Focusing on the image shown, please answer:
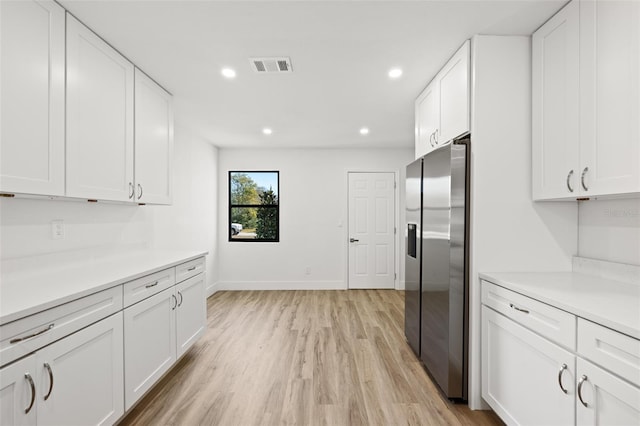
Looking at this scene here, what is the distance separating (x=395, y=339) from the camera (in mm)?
3105

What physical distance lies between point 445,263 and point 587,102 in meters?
1.22

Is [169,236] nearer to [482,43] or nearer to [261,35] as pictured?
[261,35]

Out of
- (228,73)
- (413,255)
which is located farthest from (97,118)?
(413,255)

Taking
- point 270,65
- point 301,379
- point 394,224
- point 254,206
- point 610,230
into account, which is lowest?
point 301,379

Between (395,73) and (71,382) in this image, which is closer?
(71,382)

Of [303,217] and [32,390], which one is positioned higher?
[303,217]

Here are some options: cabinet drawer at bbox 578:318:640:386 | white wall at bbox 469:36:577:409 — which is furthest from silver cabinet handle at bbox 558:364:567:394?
white wall at bbox 469:36:577:409

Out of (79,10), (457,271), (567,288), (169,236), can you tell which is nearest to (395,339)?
(457,271)

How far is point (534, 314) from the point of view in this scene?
1.52 meters

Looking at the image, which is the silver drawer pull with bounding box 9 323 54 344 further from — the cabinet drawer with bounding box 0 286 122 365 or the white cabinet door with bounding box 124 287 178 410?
the white cabinet door with bounding box 124 287 178 410

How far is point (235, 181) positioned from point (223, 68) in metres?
3.03

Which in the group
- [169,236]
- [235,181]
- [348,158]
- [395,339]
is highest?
[348,158]

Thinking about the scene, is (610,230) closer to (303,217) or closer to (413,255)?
(413,255)

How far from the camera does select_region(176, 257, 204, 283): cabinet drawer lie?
239 centimetres
